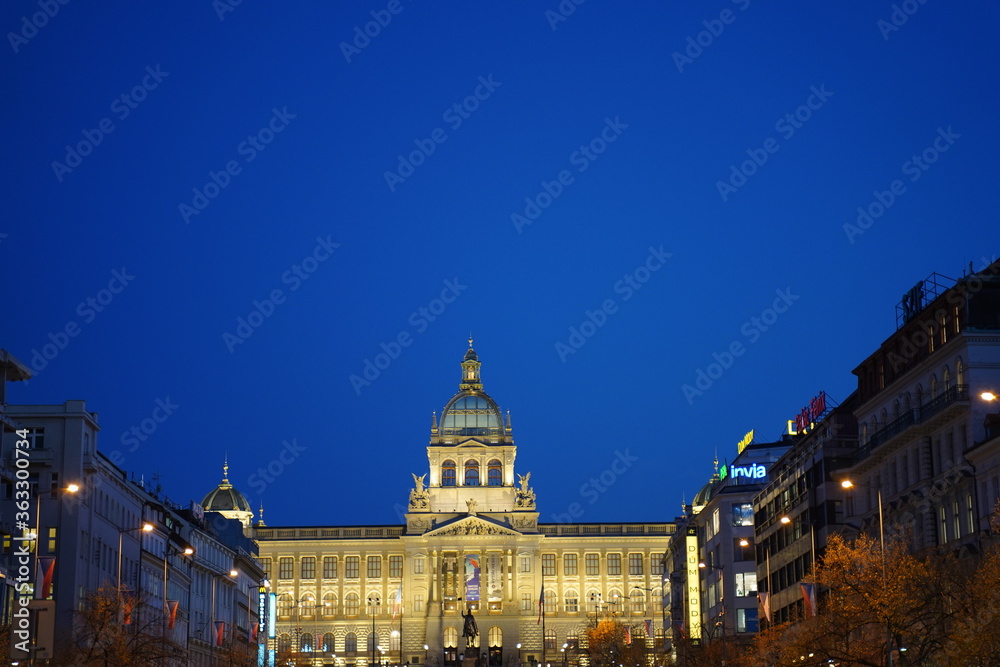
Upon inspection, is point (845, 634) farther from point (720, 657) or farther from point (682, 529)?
point (682, 529)

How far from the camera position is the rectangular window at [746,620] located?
130 meters

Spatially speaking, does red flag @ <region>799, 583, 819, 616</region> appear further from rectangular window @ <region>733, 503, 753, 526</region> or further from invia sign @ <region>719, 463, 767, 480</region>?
invia sign @ <region>719, 463, 767, 480</region>

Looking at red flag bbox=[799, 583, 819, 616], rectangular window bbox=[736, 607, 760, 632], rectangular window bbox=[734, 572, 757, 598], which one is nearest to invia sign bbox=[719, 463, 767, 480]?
rectangular window bbox=[734, 572, 757, 598]

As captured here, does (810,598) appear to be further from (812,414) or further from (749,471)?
(749,471)

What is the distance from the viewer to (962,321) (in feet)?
267

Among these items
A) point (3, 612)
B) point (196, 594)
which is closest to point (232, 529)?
point (196, 594)

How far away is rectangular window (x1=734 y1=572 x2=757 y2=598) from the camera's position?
134 meters

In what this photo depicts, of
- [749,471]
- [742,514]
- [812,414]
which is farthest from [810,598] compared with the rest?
[749,471]

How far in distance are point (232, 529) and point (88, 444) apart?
3346 inches

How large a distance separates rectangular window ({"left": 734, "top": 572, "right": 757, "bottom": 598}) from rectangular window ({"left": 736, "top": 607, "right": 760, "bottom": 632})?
1.59m

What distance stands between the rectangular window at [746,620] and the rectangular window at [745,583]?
5.23 feet

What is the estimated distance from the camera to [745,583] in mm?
134625

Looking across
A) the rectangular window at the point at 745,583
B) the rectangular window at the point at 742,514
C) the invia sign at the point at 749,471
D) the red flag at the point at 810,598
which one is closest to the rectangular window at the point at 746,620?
the rectangular window at the point at 745,583

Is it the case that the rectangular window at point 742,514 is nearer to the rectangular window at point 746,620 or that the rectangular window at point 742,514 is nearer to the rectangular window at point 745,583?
the rectangular window at point 745,583
